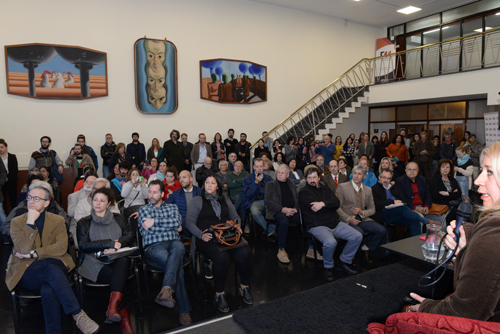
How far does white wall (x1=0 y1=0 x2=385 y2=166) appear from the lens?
7.57 metres

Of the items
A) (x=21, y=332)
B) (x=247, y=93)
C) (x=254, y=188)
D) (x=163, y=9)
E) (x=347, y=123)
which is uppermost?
(x=163, y=9)

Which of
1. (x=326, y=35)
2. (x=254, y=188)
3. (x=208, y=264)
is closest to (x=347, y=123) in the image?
(x=326, y=35)

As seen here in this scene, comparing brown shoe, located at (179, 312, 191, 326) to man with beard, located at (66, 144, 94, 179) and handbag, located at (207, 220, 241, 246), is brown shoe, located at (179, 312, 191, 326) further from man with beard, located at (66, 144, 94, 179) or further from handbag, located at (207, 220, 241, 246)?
man with beard, located at (66, 144, 94, 179)

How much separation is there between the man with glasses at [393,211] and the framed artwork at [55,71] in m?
7.19

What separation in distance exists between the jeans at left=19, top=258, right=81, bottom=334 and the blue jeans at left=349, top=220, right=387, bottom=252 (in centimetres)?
310

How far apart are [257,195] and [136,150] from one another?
4.57 metres

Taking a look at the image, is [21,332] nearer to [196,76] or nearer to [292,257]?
[292,257]

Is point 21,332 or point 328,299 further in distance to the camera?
point 328,299

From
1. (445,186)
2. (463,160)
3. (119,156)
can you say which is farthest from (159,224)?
(463,160)

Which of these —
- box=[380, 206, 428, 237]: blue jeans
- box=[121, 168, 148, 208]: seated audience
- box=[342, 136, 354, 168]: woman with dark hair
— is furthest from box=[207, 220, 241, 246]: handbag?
box=[342, 136, 354, 168]: woman with dark hair

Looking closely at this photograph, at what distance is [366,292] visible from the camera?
10.3 feet

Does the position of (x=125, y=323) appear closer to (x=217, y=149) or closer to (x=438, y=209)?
(x=438, y=209)

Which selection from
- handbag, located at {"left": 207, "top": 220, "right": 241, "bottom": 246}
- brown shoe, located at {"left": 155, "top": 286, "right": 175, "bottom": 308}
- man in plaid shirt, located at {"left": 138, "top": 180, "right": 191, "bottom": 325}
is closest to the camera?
brown shoe, located at {"left": 155, "top": 286, "right": 175, "bottom": 308}

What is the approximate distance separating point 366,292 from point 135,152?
22.4 feet
